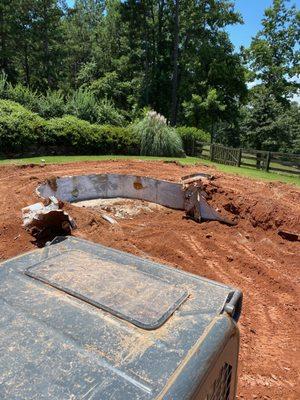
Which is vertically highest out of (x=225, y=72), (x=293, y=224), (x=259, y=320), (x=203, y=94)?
(x=225, y=72)

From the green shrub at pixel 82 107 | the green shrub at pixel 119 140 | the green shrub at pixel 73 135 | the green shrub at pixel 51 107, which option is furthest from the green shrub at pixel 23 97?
the green shrub at pixel 119 140

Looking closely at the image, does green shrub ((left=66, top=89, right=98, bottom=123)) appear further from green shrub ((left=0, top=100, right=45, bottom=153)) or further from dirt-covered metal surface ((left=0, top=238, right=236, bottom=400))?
dirt-covered metal surface ((left=0, top=238, right=236, bottom=400))

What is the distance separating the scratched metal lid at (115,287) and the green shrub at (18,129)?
12.4 metres

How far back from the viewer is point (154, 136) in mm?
16828

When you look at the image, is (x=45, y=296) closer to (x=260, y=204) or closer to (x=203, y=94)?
(x=260, y=204)

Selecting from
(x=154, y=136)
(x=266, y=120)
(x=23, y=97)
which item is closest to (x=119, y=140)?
(x=154, y=136)

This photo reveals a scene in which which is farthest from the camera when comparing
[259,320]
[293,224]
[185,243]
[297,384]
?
[293,224]

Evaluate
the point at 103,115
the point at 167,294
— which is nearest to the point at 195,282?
the point at 167,294

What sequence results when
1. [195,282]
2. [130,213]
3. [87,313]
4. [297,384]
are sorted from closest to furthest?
[87,313] → [195,282] → [297,384] → [130,213]

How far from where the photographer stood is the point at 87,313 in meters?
1.74

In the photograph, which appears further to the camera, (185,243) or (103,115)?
(103,115)

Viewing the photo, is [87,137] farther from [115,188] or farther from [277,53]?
[277,53]

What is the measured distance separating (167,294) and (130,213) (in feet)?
26.4

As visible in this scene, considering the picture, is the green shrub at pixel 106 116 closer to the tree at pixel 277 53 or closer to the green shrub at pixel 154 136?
the green shrub at pixel 154 136
